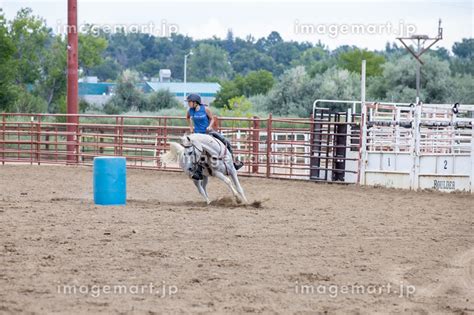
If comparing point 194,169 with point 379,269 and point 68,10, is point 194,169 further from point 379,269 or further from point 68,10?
point 68,10

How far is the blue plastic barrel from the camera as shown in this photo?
43.6 feet

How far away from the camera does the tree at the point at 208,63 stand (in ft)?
419

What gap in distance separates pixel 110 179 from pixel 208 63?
11608cm

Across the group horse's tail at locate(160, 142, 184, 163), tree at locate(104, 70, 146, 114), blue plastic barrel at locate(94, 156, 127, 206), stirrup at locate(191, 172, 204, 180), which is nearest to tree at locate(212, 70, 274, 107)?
tree at locate(104, 70, 146, 114)

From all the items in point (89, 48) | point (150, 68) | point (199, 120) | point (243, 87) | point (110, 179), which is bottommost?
point (110, 179)

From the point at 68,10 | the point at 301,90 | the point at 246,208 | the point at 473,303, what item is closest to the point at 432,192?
the point at 246,208

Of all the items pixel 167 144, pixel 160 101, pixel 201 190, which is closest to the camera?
pixel 201 190

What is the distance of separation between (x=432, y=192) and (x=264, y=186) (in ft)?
11.2

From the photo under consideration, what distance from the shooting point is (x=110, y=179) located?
13.4m

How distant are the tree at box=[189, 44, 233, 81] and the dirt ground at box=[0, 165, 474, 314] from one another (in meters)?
113

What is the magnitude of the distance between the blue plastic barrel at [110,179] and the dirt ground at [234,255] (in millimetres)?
272

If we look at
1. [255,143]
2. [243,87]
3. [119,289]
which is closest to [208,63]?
[243,87]

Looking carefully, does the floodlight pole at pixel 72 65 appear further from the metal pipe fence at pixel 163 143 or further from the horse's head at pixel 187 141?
the horse's head at pixel 187 141

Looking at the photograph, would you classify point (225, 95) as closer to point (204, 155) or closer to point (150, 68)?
point (204, 155)
